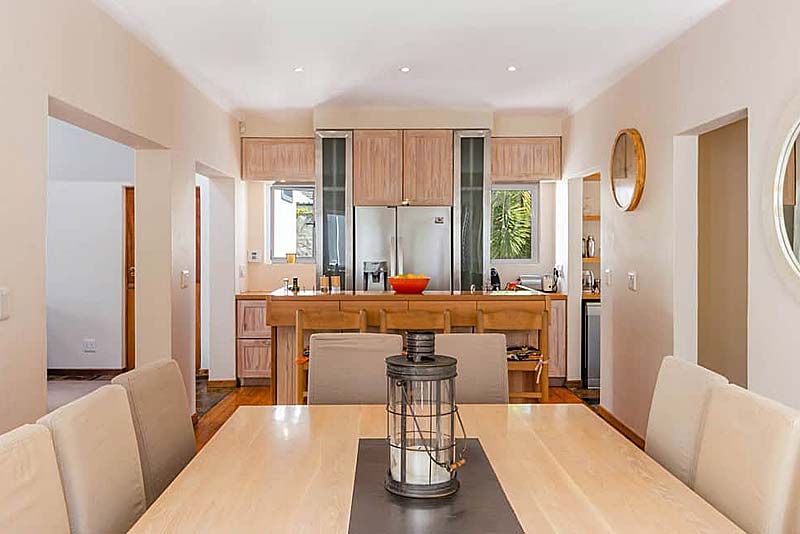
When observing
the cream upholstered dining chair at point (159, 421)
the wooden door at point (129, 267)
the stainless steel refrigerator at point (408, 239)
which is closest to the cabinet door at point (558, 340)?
the stainless steel refrigerator at point (408, 239)

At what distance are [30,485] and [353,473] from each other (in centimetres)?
78

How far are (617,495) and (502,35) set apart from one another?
3256mm

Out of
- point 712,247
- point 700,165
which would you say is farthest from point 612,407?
point 700,165

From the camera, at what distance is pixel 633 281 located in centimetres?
502

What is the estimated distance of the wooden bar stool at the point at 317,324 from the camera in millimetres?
4371

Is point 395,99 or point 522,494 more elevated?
point 395,99

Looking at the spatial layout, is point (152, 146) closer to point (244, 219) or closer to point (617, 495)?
point (244, 219)

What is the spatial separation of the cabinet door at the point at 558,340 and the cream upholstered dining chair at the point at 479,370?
4.04m

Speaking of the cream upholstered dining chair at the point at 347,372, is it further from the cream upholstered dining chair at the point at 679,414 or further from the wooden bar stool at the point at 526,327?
the wooden bar stool at the point at 526,327

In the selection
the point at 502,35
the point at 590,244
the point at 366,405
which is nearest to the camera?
the point at 366,405

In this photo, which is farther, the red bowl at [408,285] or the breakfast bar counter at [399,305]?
the red bowl at [408,285]

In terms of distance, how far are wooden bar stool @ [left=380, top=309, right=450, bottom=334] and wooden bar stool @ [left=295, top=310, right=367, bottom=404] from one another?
153 mm

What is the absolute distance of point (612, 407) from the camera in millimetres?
5520

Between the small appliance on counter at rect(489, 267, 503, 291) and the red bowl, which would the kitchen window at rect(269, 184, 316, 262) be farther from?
the red bowl
